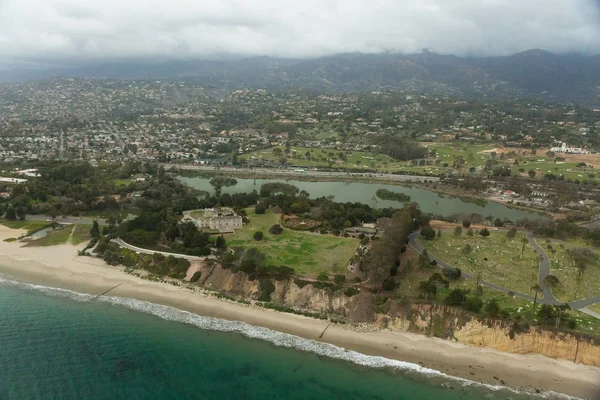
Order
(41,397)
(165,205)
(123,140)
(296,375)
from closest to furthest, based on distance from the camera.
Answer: (41,397) < (296,375) < (165,205) < (123,140)

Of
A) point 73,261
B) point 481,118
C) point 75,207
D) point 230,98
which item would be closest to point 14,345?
point 73,261

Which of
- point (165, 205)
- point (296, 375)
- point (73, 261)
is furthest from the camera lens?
point (165, 205)

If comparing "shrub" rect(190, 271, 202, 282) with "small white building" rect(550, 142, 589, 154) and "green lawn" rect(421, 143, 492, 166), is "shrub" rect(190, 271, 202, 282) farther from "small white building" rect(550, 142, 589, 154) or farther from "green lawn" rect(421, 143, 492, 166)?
"small white building" rect(550, 142, 589, 154)

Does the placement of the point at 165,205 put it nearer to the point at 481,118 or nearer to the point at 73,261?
Result: the point at 73,261

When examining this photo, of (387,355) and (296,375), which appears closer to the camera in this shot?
(296,375)

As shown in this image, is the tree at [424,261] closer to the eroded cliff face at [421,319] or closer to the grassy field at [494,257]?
the grassy field at [494,257]

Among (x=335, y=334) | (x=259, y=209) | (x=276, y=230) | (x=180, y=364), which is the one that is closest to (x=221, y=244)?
(x=276, y=230)

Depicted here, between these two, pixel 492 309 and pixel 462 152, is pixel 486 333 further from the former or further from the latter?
pixel 462 152
